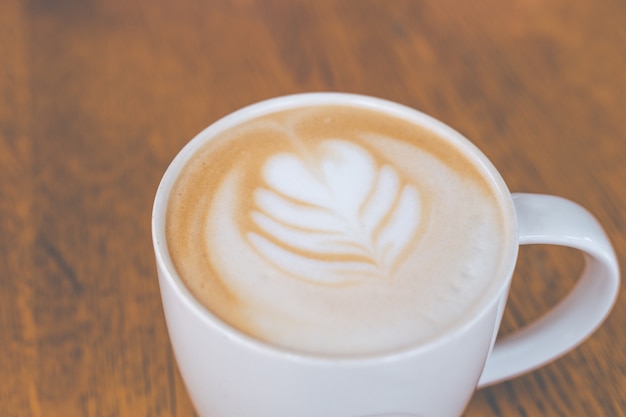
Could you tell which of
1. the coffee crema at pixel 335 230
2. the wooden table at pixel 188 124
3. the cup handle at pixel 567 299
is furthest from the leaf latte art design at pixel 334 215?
the wooden table at pixel 188 124

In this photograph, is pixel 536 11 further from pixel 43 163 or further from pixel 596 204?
pixel 43 163

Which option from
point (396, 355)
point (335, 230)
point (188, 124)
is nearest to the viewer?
point (396, 355)

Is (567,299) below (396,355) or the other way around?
below

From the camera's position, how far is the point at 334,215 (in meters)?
0.68

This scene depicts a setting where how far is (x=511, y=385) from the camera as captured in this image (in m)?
0.79

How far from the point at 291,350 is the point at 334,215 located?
173 millimetres

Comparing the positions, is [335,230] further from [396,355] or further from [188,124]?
[188,124]

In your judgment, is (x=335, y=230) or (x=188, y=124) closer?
(x=335, y=230)

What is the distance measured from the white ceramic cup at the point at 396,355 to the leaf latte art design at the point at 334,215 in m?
0.08

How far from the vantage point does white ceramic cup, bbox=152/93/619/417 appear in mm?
548

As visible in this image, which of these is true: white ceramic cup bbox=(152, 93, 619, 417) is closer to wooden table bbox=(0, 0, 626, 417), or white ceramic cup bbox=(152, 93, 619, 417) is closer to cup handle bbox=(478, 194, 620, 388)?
cup handle bbox=(478, 194, 620, 388)

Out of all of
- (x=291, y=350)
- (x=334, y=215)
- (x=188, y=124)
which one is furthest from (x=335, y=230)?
(x=188, y=124)

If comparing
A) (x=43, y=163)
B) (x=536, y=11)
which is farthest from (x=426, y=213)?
(x=536, y=11)

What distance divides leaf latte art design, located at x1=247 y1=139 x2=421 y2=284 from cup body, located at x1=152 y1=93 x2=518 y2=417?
0.28 feet
